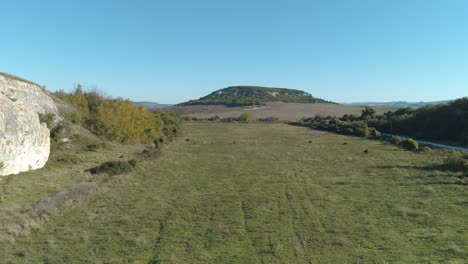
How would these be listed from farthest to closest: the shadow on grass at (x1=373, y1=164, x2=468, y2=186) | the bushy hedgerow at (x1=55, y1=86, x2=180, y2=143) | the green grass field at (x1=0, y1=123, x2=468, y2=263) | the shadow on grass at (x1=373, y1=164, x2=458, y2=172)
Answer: the bushy hedgerow at (x1=55, y1=86, x2=180, y2=143)
the shadow on grass at (x1=373, y1=164, x2=458, y2=172)
the shadow on grass at (x1=373, y1=164, x2=468, y2=186)
the green grass field at (x1=0, y1=123, x2=468, y2=263)

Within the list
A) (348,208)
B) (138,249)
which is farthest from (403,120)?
(138,249)

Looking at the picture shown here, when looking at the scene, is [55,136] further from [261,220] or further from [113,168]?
[261,220]

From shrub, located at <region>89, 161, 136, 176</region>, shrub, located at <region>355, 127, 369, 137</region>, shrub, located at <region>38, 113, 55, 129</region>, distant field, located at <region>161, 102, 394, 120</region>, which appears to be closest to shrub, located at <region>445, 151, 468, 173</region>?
shrub, located at <region>89, 161, 136, 176</region>

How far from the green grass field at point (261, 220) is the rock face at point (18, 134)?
193 centimetres

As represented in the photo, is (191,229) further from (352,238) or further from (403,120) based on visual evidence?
(403,120)

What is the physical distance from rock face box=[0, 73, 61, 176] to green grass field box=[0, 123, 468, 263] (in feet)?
6.34

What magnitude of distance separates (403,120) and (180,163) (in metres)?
71.0

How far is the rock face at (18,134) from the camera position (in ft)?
85.3

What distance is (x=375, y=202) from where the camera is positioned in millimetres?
22953

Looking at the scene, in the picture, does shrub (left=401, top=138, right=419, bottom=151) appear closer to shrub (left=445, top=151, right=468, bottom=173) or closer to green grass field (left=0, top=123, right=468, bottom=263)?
shrub (left=445, top=151, right=468, bottom=173)

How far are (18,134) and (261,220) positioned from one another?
20761 millimetres

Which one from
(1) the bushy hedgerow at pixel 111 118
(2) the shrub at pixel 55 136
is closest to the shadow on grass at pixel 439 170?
(2) the shrub at pixel 55 136

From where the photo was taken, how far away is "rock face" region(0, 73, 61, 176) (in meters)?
26.0

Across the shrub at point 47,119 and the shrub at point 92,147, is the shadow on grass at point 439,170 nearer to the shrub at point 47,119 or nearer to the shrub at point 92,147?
the shrub at point 92,147
